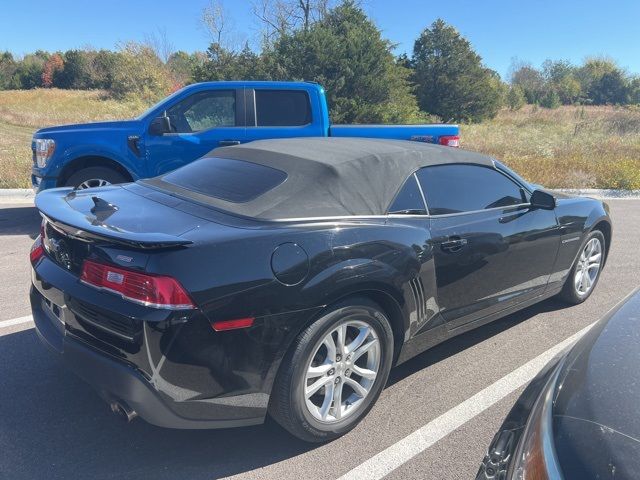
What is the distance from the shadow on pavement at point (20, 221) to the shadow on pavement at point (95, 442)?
412 centimetres

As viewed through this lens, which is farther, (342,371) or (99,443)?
(342,371)

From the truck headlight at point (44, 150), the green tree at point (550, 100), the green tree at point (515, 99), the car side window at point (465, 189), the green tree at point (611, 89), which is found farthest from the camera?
the green tree at point (611, 89)

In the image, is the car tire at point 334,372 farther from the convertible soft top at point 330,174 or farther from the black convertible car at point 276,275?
the convertible soft top at point 330,174

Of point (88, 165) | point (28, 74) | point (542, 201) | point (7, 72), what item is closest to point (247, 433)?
point (542, 201)

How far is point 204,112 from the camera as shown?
7207 millimetres

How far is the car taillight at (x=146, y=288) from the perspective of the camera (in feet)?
7.33

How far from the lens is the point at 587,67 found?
79312mm

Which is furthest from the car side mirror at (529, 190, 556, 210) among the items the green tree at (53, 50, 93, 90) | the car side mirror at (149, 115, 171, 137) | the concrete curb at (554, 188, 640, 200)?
the green tree at (53, 50, 93, 90)

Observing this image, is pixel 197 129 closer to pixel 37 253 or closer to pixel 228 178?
pixel 228 178

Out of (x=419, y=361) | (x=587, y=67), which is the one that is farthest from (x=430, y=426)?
(x=587, y=67)

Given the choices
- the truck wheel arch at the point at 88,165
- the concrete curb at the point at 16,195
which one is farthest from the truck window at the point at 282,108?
the concrete curb at the point at 16,195

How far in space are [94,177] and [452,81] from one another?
129 ft

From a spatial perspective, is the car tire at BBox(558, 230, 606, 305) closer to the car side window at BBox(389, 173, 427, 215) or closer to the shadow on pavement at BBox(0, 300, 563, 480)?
the car side window at BBox(389, 173, 427, 215)

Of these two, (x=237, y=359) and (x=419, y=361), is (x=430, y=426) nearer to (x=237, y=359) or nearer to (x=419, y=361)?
(x=419, y=361)
